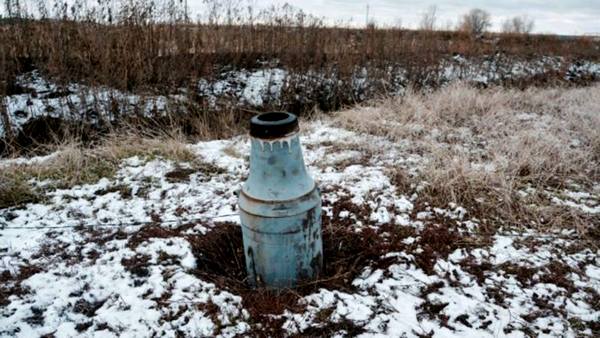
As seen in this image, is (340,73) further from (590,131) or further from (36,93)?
(36,93)

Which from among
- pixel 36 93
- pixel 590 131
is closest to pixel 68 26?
pixel 36 93

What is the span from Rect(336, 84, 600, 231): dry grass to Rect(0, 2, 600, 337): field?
0.09 feet

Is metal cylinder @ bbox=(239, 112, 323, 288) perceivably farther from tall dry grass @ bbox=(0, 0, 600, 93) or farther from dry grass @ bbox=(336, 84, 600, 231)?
tall dry grass @ bbox=(0, 0, 600, 93)

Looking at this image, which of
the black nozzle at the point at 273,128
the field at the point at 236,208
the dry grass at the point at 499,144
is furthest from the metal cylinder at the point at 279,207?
the dry grass at the point at 499,144

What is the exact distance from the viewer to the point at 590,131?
16.6ft

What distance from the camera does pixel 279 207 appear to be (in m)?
2.17

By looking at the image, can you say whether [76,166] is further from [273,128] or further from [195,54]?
[195,54]

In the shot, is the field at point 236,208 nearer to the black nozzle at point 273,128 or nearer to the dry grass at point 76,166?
the dry grass at point 76,166

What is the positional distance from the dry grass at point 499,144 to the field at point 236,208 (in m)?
0.03

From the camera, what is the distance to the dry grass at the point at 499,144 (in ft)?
11.3

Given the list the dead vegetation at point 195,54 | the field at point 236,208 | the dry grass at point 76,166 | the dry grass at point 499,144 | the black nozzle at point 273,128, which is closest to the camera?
the black nozzle at point 273,128

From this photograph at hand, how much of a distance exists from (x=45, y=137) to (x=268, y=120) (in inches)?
202

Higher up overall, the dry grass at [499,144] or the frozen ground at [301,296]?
the dry grass at [499,144]

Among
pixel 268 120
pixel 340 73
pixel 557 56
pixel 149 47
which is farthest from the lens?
pixel 557 56
